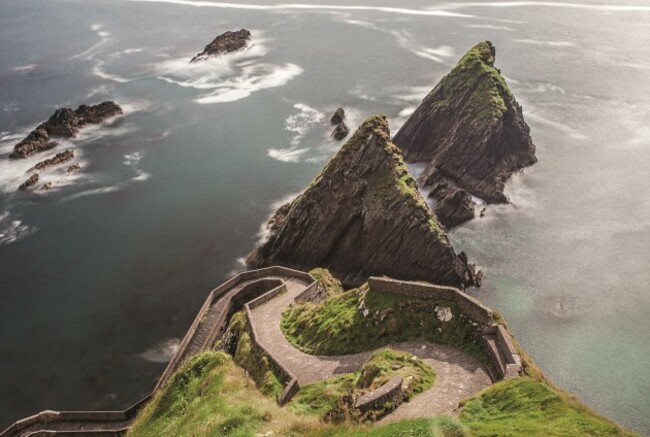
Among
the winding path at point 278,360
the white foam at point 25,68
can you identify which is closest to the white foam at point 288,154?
the winding path at point 278,360

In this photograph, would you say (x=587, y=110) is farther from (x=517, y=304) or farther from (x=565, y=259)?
(x=517, y=304)

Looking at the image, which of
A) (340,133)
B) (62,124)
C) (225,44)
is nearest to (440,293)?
(340,133)

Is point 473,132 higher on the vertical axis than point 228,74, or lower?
higher

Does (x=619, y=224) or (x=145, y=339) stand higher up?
(x=619, y=224)

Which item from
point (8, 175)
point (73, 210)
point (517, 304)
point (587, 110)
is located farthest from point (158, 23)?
point (517, 304)

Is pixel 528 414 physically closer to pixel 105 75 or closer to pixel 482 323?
pixel 482 323

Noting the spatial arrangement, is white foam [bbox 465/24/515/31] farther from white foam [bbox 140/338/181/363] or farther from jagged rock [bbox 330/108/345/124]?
white foam [bbox 140/338/181/363]

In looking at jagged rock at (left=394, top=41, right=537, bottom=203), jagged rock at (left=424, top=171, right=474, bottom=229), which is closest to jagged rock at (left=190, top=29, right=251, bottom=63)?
jagged rock at (left=394, top=41, right=537, bottom=203)
